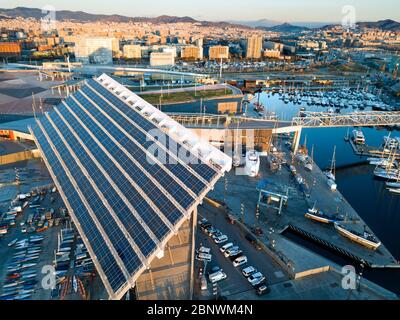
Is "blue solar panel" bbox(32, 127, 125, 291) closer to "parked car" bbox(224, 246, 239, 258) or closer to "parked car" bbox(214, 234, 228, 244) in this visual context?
"parked car" bbox(224, 246, 239, 258)

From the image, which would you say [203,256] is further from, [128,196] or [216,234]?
[128,196]

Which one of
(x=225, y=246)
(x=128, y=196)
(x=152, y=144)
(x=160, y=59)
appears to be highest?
(x=160, y=59)

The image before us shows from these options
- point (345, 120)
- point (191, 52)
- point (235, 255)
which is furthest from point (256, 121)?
point (191, 52)

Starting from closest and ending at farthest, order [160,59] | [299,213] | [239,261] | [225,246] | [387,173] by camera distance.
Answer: [239,261] → [225,246] → [299,213] → [387,173] → [160,59]

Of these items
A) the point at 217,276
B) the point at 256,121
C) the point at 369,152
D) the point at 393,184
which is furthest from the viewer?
the point at 369,152

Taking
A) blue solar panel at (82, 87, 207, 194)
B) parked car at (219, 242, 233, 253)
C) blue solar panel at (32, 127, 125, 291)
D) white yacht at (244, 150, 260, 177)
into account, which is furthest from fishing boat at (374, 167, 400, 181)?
blue solar panel at (32, 127, 125, 291)
